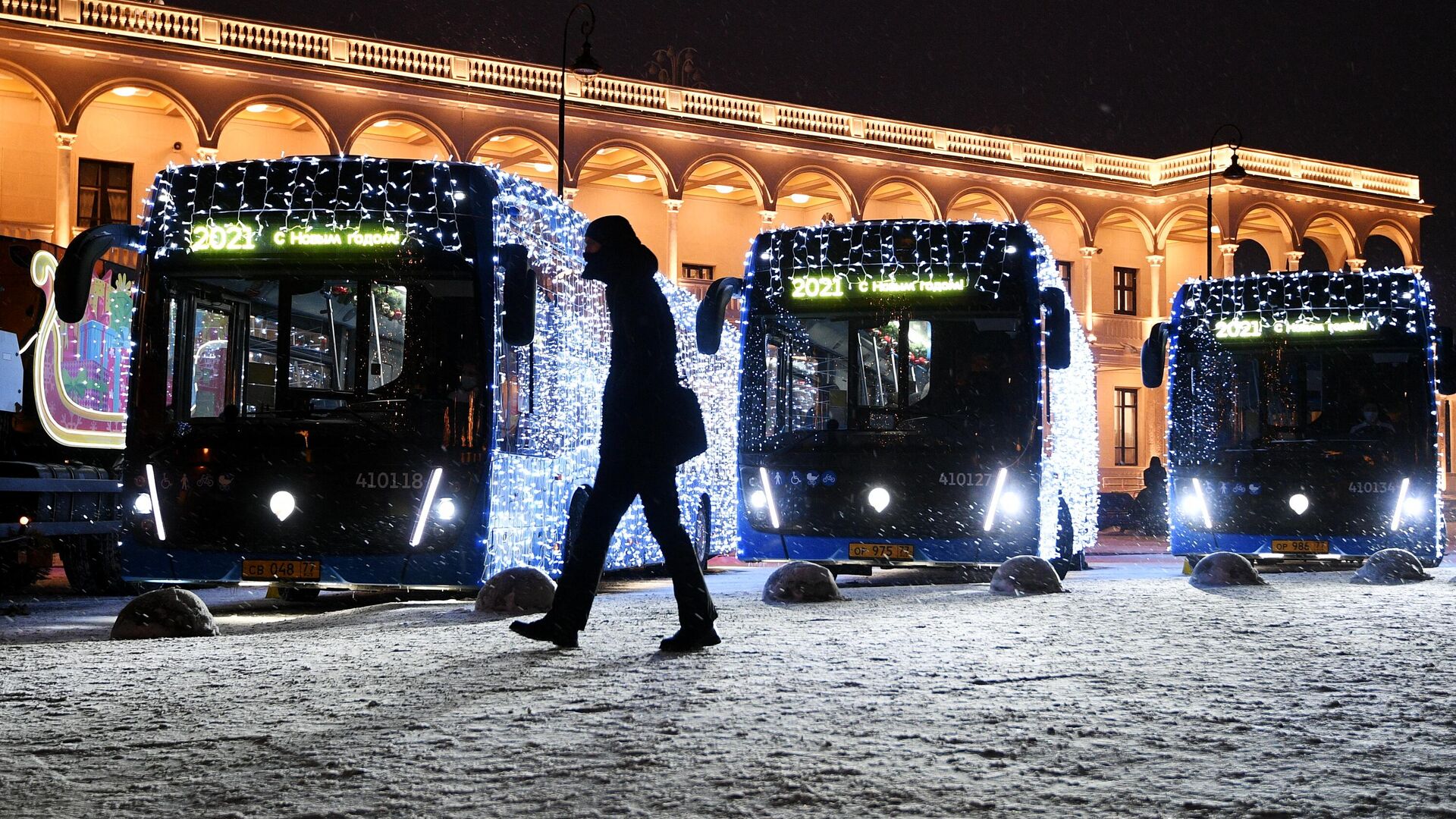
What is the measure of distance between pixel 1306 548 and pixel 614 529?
10363 mm

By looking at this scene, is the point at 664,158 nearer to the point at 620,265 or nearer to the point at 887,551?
the point at 887,551

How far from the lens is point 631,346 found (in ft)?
23.0

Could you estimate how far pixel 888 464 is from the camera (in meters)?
12.4

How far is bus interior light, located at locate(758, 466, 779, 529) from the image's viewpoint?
12695mm

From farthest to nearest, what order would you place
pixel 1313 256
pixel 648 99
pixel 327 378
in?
pixel 1313 256, pixel 648 99, pixel 327 378

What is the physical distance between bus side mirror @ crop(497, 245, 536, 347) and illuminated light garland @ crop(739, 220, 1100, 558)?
3.08 meters

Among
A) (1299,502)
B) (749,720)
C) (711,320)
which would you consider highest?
(711,320)

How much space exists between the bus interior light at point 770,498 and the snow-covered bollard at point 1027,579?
6.68 feet

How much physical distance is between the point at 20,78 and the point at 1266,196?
32712mm

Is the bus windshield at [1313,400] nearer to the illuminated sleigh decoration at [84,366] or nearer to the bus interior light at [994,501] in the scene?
the bus interior light at [994,501]

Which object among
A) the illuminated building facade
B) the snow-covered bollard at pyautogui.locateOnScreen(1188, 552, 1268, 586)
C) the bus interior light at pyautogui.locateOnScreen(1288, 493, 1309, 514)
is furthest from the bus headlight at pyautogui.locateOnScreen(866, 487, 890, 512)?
the illuminated building facade

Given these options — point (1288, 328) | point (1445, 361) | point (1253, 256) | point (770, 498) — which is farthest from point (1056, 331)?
point (1253, 256)

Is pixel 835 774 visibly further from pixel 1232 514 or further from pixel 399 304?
pixel 1232 514

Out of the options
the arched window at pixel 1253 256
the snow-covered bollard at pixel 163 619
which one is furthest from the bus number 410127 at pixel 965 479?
the arched window at pixel 1253 256
